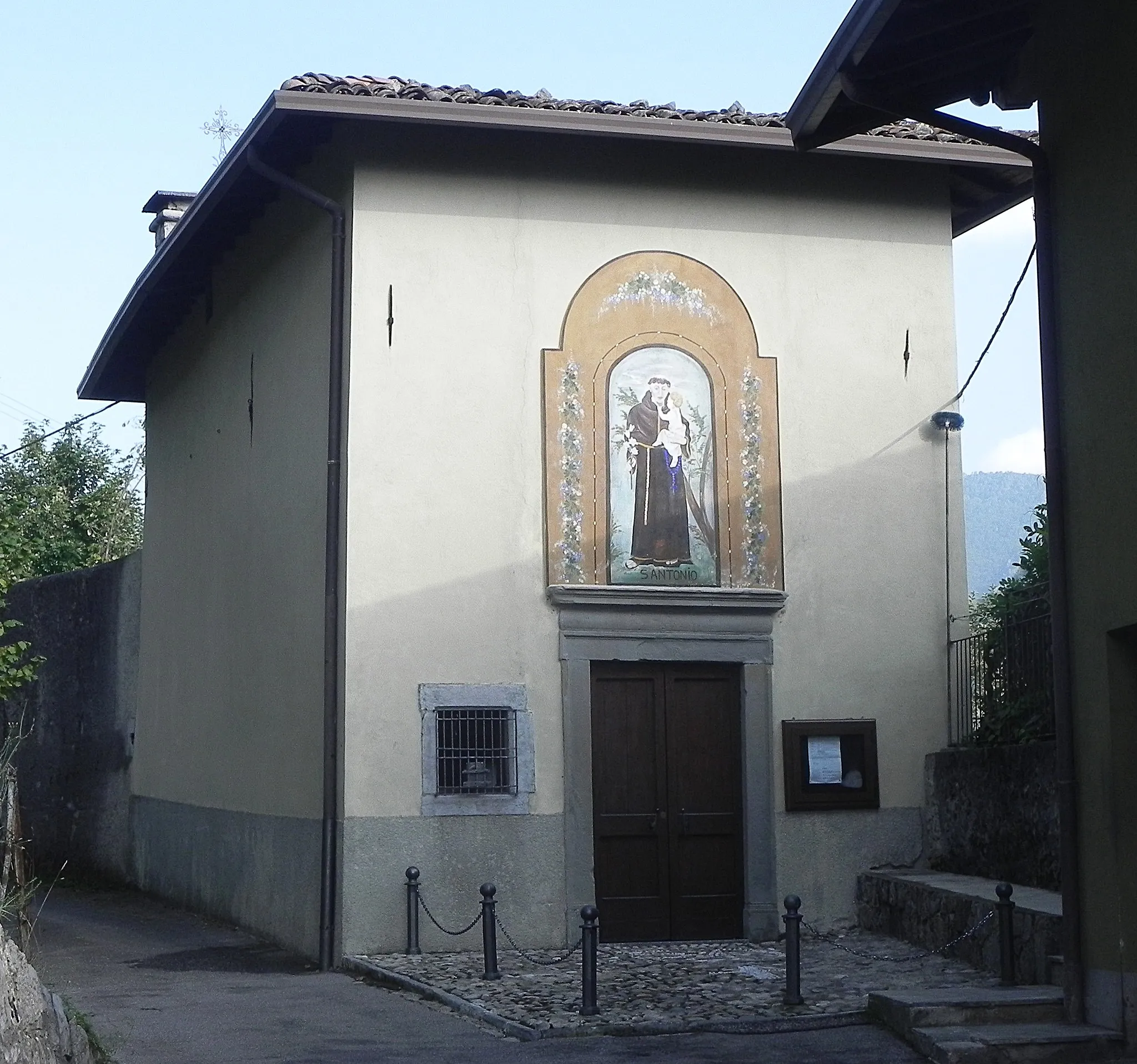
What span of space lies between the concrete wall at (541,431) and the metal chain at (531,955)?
0.64 feet

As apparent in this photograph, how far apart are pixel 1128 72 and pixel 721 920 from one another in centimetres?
725

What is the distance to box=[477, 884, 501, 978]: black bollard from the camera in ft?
34.8

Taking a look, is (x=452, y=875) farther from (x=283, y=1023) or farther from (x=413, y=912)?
(x=283, y=1023)

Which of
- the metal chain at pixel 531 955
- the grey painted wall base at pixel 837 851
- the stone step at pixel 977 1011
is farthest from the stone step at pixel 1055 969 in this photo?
the grey painted wall base at pixel 837 851

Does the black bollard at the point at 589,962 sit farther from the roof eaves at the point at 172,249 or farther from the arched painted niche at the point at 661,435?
the roof eaves at the point at 172,249

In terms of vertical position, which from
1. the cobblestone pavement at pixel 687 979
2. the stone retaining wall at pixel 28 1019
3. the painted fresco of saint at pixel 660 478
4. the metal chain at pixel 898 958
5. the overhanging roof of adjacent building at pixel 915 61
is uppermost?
the overhanging roof of adjacent building at pixel 915 61

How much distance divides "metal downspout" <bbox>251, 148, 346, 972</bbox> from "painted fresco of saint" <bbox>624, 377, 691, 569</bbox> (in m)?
2.23

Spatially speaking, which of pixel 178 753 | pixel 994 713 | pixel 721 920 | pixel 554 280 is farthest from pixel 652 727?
pixel 178 753

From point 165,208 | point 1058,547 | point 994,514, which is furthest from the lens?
point 994,514

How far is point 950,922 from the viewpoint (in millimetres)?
11219

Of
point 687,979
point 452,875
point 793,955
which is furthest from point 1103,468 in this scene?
point 452,875

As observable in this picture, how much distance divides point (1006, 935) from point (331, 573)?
5399 millimetres

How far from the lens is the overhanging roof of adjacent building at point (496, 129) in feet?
39.3

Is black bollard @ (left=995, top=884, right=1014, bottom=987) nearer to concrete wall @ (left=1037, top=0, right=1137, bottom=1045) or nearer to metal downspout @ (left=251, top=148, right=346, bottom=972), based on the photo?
concrete wall @ (left=1037, top=0, right=1137, bottom=1045)
